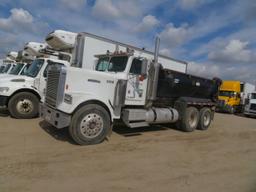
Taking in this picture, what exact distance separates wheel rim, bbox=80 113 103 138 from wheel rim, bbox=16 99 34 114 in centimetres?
362

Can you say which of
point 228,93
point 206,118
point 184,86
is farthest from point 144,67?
point 228,93

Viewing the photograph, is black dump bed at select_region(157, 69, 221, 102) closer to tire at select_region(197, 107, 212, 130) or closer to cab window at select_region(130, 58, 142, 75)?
tire at select_region(197, 107, 212, 130)

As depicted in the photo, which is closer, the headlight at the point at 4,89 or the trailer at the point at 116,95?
the trailer at the point at 116,95

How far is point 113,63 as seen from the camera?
6.87 m

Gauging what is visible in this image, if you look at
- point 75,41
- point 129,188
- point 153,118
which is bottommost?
point 129,188

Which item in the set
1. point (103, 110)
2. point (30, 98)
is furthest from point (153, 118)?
point (30, 98)

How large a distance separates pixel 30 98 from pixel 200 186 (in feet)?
21.9

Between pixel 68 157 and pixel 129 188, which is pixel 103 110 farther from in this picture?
pixel 129 188

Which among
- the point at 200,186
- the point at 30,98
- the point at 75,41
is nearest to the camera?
the point at 200,186

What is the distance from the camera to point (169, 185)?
369cm

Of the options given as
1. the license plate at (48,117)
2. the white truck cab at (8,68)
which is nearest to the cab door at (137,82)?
the license plate at (48,117)

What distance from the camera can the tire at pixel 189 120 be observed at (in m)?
8.33

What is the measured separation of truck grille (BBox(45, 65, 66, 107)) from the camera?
5418 millimetres

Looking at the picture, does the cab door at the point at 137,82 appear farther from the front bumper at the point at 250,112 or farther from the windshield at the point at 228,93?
the windshield at the point at 228,93
